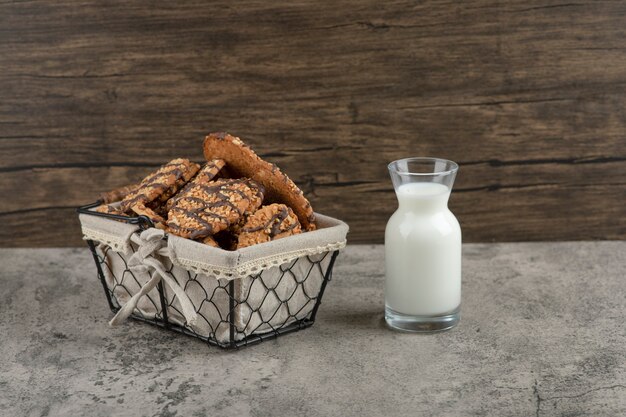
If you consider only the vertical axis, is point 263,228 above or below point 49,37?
below

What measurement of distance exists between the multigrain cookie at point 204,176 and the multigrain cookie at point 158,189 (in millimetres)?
16

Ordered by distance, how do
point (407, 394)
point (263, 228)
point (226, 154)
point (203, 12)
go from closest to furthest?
1. point (407, 394)
2. point (263, 228)
3. point (226, 154)
4. point (203, 12)

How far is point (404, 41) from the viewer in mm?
1864

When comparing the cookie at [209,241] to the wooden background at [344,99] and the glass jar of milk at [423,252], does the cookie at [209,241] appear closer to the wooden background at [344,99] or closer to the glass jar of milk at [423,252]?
the glass jar of milk at [423,252]

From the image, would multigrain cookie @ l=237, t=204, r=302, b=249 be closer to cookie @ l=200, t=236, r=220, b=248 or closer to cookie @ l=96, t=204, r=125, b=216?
cookie @ l=200, t=236, r=220, b=248

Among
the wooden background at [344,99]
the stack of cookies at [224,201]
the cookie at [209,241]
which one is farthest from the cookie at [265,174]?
the wooden background at [344,99]

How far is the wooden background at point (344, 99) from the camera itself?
186cm

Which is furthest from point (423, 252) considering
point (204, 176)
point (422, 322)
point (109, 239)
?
point (109, 239)

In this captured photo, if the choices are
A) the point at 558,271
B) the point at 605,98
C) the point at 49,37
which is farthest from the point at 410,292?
the point at 49,37

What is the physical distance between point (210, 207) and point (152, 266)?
12 cm

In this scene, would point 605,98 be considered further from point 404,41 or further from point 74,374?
point 74,374

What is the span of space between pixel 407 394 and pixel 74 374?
A: 0.47m

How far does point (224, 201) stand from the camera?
1.31 m

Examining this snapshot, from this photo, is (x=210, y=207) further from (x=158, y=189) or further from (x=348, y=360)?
(x=348, y=360)
